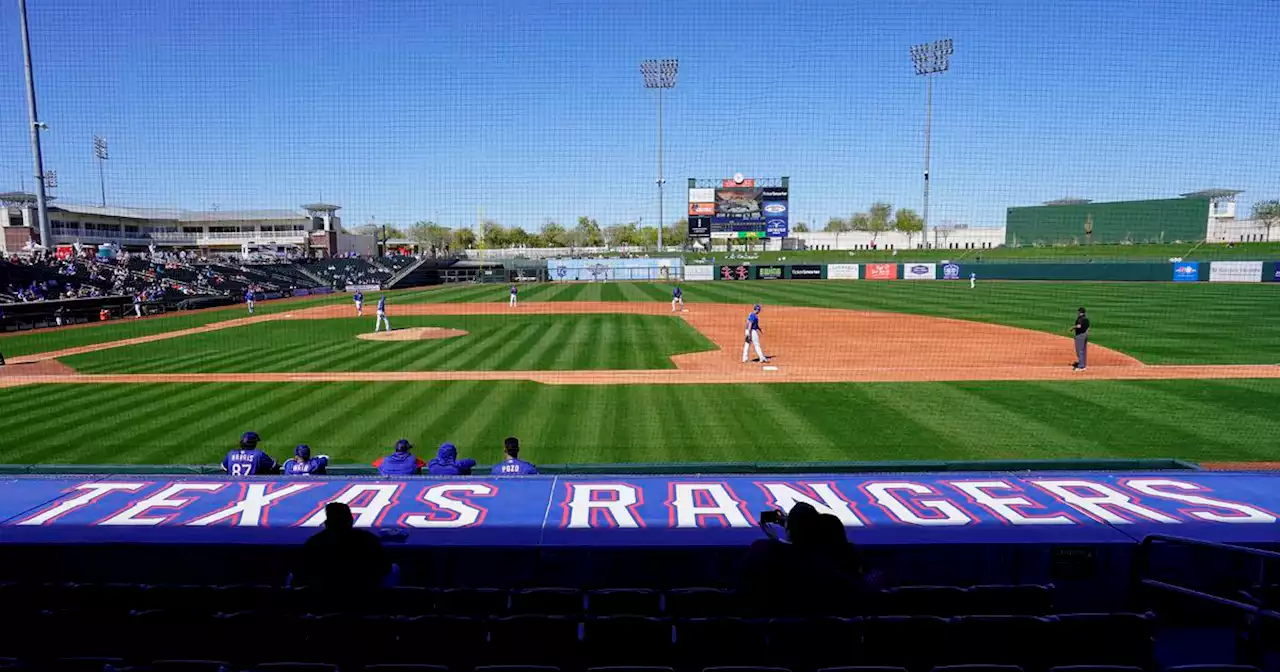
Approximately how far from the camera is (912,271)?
168 feet

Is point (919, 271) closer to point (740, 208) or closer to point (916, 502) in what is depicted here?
point (740, 208)

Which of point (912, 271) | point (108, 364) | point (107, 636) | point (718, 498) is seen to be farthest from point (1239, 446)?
point (912, 271)

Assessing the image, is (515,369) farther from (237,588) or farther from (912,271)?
(912,271)

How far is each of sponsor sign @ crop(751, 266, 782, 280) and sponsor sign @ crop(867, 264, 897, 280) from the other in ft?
22.1

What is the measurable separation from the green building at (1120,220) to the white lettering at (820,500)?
73880 millimetres

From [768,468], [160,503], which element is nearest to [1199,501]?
[768,468]

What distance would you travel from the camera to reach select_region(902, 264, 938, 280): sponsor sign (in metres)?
50.3

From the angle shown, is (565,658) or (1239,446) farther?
(1239,446)

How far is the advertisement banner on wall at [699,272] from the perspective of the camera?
54.5 m

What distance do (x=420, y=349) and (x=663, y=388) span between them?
28.1 feet

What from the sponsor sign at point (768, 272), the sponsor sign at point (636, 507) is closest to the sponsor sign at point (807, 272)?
the sponsor sign at point (768, 272)

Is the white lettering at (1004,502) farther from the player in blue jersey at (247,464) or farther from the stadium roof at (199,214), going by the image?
the stadium roof at (199,214)

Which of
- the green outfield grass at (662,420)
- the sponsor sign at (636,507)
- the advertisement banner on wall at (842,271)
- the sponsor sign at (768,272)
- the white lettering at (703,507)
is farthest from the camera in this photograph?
the sponsor sign at (768,272)

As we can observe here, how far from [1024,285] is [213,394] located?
4357cm
